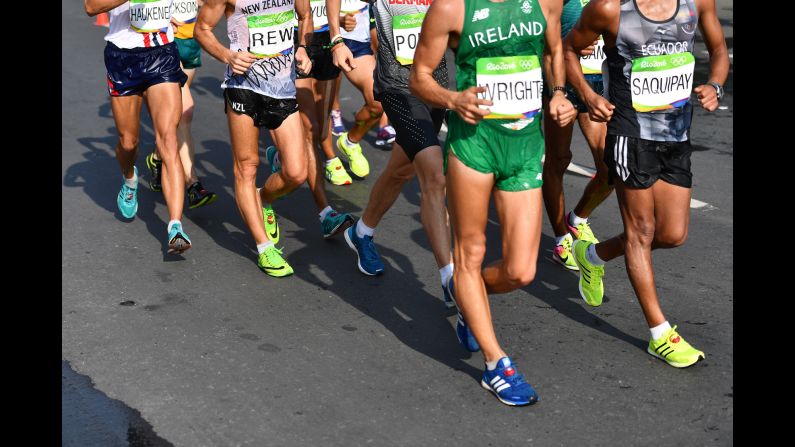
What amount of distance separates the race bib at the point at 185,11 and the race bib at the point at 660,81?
4.07 meters

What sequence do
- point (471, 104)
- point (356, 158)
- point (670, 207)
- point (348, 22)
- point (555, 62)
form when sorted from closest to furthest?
point (471, 104) → point (555, 62) → point (670, 207) → point (348, 22) → point (356, 158)

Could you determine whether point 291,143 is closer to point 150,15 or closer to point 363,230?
point 363,230

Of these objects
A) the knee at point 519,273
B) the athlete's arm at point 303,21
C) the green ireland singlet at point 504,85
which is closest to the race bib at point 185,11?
the athlete's arm at point 303,21

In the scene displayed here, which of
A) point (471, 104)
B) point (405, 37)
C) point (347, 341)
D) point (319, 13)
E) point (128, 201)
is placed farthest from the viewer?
point (319, 13)

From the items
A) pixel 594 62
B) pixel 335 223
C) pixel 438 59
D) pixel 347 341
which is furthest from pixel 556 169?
pixel 438 59

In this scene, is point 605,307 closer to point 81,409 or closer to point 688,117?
point 688,117

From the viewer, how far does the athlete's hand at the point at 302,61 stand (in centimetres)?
696

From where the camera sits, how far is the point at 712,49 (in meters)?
5.82

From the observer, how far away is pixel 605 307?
21.3ft

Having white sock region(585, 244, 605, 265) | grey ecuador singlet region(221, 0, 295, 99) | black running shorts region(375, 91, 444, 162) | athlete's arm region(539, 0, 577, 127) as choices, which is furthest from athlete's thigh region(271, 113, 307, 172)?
athlete's arm region(539, 0, 577, 127)

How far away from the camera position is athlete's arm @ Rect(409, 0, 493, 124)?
16.5 feet

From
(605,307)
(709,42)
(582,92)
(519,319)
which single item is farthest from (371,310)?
(709,42)

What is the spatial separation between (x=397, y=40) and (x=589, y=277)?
66.6 inches

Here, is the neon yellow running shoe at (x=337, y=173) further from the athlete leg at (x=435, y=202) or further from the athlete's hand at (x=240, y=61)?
the athlete leg at (x=435, y=202)
